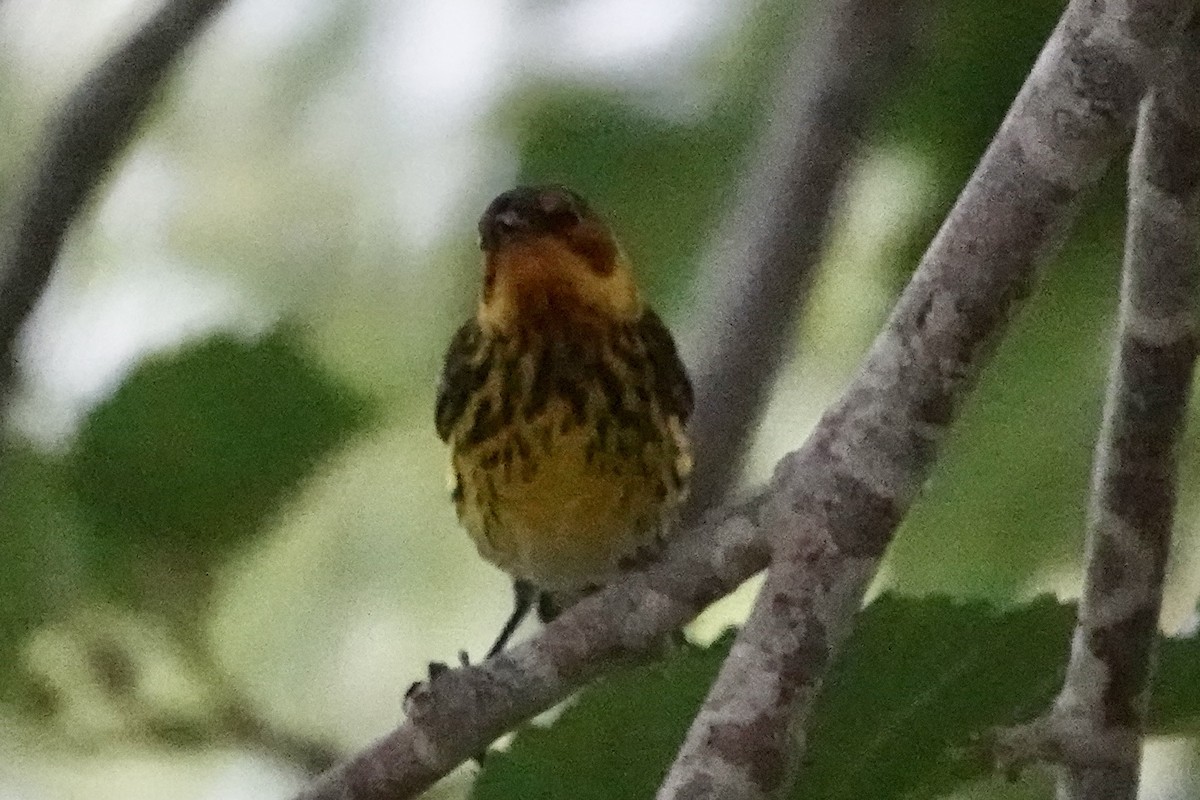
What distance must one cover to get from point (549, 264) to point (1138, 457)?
29 centimetres

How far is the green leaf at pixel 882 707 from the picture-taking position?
48 cm

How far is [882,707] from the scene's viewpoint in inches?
19.3

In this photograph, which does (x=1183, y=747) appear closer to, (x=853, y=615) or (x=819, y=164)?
(x=819, y=164)

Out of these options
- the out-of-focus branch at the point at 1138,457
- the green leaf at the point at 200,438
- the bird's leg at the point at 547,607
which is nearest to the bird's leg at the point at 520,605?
the bird's leg at the point at 547,607

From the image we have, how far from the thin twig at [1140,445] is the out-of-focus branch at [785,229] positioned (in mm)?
291

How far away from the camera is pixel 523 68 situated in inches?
44.1

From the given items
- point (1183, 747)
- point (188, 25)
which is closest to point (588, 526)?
point (188, 25)

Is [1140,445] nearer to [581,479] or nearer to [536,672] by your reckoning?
[536,672]

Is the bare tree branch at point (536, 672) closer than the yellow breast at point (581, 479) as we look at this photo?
Yes

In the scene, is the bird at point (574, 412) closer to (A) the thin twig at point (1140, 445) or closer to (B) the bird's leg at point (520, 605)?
(B) the bird's leg at point (520, 605)

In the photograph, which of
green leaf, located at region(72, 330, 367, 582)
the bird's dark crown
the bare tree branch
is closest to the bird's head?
the bird's dark crown

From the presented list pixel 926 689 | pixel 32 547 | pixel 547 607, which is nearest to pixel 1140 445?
pixel 926 689

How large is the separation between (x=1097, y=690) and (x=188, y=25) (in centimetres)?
43

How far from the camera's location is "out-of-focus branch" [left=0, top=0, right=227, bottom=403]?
575 millimetres
